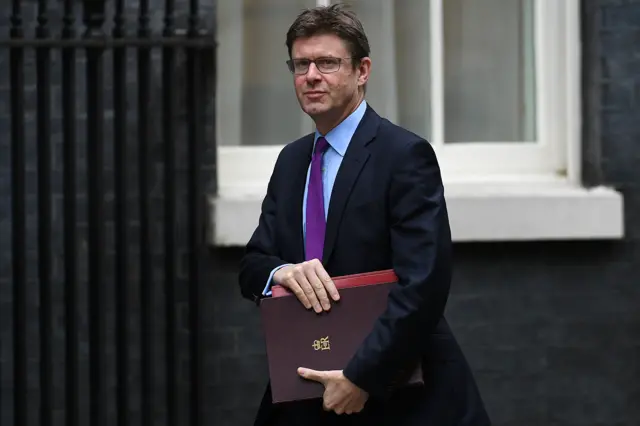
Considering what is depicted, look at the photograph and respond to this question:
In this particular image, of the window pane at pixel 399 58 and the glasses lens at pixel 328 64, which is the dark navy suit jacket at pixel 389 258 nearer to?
the glasses lens at pixel 328 64

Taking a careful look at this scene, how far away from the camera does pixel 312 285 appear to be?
9.10ft

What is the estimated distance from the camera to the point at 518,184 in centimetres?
520

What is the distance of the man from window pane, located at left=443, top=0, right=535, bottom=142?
2.42 metres

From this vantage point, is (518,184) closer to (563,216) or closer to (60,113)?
(563,216)

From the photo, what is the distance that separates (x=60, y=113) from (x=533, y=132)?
7.11 ft

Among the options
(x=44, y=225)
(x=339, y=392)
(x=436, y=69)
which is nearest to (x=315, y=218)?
(x=339, y=392)

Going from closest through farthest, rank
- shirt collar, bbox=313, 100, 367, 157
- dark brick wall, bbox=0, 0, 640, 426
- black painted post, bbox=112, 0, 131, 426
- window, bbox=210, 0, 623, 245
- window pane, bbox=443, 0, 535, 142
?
1. shirt collar, bbox=313, 100, 367, 157
2. black painted post, bbox=112, 0, 131, 426
3. dark brick wall, bbox=0, 0, 640, 426
4. window, bbox=210, 0, 623, 245
5. window pane, bbox=443, 0, 535, 142

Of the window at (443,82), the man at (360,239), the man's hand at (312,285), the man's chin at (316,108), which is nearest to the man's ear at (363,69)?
the man at (360,239)

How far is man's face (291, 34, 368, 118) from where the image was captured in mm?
2854

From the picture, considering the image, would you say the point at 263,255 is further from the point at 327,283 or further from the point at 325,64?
the point at 325,64

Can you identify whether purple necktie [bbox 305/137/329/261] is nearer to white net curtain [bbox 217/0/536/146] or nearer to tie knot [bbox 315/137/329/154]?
tie knot [bbox 315/137/329/154]

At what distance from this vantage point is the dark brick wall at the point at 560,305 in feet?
16.8

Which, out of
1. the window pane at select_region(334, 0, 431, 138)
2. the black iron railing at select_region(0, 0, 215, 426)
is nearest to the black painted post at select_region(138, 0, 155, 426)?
the black iron railing at select_region(0, 0, 215, 426)

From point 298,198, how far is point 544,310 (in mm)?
2489
